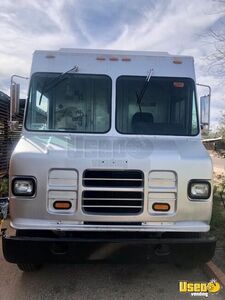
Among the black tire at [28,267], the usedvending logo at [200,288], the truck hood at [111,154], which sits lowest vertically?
the usedvending logo at [200,288]

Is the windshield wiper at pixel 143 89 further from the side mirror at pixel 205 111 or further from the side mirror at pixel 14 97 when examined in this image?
the side mirror at pixel 14 97

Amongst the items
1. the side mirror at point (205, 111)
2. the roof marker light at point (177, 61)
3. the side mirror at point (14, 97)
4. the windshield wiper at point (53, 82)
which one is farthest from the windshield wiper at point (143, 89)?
the side mirror at point (14, 97)

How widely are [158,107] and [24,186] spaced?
2261 mm

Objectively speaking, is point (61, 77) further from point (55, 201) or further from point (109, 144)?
point (55, 201)

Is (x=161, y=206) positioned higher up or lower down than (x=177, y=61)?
lower down

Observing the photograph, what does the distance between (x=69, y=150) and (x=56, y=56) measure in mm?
1726

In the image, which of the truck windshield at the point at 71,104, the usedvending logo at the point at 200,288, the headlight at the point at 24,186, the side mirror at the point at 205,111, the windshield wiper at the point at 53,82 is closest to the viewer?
the headlight at the point at 24,186

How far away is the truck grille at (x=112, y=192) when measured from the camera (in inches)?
161

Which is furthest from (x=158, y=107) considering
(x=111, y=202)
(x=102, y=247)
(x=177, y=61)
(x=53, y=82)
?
(x=102, y=247)

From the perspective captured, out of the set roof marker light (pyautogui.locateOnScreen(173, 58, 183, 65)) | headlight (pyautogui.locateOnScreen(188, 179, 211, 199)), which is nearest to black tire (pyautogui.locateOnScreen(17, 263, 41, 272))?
headlight (pyautogui.locateOnScreen(188, 179, 211, 199))

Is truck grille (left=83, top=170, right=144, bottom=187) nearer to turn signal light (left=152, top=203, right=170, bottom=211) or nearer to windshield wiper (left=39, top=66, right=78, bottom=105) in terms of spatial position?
turn signal light (left=152, top=203, right=170, bottom=211)

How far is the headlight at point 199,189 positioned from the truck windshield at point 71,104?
4.90ft

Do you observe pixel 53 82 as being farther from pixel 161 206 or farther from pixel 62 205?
pixel 161 206

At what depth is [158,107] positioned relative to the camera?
17.3 feet
